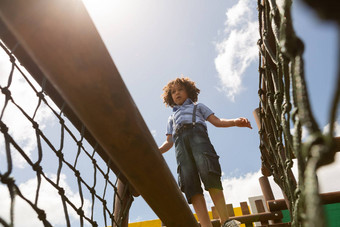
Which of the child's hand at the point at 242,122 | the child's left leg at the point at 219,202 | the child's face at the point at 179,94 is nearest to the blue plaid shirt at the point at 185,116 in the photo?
the child's face at the point at 179,94

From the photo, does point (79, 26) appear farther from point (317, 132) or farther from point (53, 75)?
point (317, 132)

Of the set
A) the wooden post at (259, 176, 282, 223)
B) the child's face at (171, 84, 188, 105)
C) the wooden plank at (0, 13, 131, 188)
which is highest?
the child's face at (171, 84, 188, 105)

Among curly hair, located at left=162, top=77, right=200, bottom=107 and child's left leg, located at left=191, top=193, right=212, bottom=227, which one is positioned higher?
curly hair, located at left=162, top=77, right=200, bottom=107

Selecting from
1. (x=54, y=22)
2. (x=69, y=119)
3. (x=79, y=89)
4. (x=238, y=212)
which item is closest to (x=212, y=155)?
(x=69, y=119)

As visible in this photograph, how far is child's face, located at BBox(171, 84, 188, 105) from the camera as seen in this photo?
3.03 meters

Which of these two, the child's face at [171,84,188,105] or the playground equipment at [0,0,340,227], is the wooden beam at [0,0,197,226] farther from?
the child's face at [171,84,188,105]

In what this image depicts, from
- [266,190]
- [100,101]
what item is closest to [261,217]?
[266,190]

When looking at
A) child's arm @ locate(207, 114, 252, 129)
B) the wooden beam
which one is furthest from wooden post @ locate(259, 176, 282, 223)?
the wooden beam

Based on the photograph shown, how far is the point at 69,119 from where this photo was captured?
4.14ft

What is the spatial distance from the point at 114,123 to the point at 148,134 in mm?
170

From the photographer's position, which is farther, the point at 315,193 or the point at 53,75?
the point at 53,75

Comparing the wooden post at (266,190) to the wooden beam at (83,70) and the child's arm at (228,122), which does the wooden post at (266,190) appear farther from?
the wooden beam at (83,70)

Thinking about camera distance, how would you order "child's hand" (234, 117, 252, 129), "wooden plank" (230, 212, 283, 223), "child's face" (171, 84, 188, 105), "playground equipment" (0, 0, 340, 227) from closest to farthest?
"playground equipment" (0, 0, 340, 227) < "child's hand" (234, 117, 252, 129) < "wooden plank" (230, 212, 283, 223) < "child's face" (171, 84, 188, 105)

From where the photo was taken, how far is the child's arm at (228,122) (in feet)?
7.43
